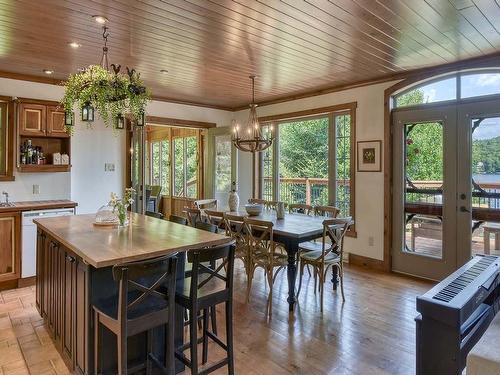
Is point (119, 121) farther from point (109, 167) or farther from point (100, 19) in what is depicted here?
point (109, 167)

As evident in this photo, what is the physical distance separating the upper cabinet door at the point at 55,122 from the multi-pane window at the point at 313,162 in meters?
3.34

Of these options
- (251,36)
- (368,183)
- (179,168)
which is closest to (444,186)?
(368,183)

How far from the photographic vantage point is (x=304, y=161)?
594cm

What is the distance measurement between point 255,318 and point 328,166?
2.96 metres

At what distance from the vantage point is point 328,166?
5516mm

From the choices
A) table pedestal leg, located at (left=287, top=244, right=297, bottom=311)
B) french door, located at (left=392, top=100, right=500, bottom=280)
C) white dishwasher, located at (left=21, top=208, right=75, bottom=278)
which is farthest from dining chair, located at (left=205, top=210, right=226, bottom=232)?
french door, located at (left=392, top=100, right=500, bottom=280)

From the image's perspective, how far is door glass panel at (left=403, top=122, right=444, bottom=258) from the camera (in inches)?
172

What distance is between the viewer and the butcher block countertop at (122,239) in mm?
2021

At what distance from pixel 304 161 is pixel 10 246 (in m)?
4.32

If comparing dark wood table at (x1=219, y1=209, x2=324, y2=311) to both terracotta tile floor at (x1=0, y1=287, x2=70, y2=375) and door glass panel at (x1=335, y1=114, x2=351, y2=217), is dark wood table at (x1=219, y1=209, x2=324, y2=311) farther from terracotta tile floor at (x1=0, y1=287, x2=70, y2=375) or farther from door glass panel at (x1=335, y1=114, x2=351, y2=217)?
terracotta tile floor at (x1=0, y1=287, x2=70, y2=375)

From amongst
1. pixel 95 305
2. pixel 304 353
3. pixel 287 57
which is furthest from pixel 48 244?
pixel 287 57

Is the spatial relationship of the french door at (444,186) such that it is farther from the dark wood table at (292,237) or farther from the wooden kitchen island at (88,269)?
the wooden kitchen island at (88,269)

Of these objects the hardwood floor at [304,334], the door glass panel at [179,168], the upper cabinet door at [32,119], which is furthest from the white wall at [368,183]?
the door glass panel at [179,168]

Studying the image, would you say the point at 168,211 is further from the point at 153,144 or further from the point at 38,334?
the point at 38,334
